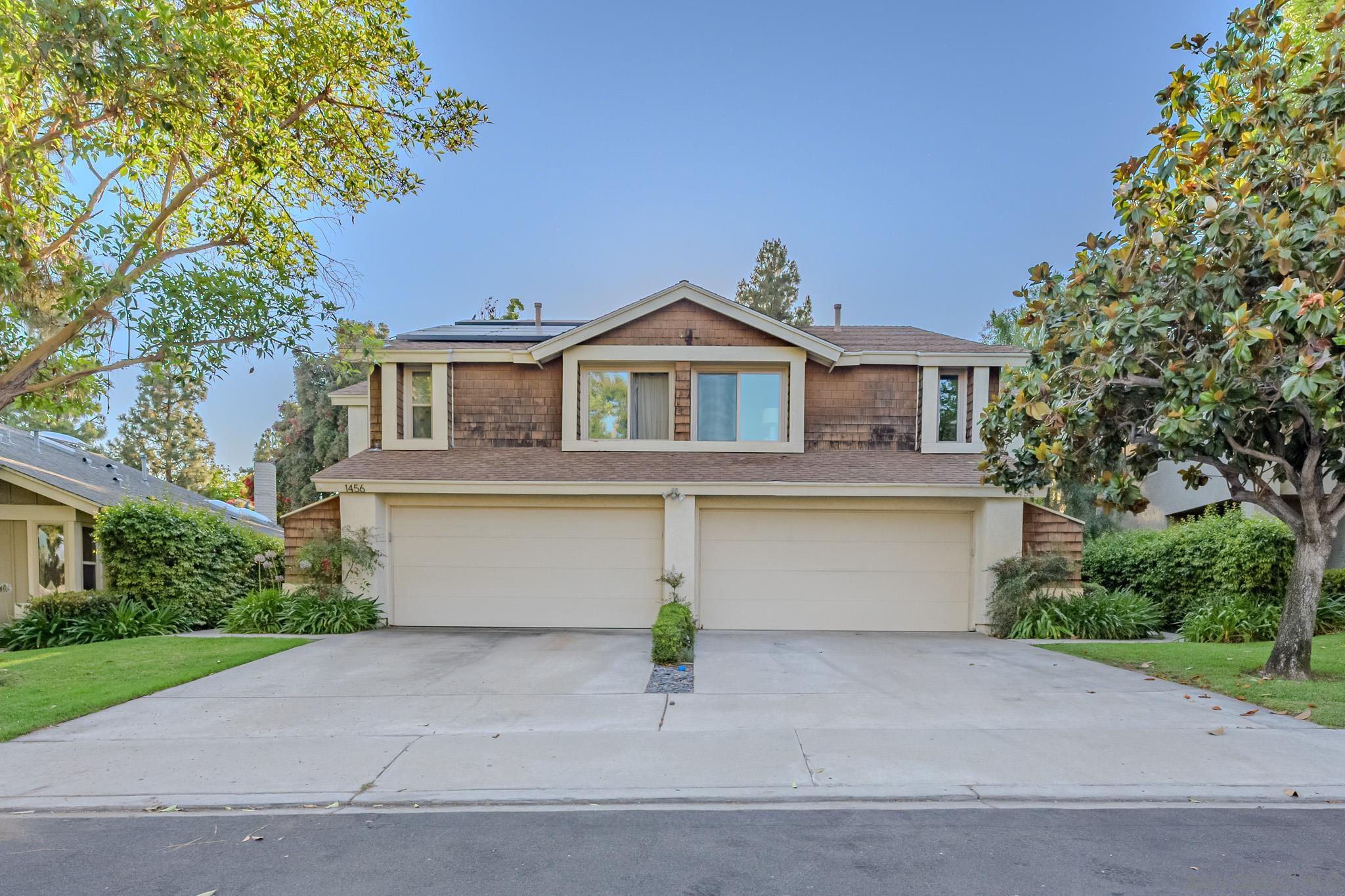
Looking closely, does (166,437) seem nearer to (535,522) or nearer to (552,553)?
(535,522)

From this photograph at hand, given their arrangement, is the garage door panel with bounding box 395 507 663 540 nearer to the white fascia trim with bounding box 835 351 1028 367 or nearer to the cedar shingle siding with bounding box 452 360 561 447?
the cedar shingle siding with bounding box 452 360 561 447

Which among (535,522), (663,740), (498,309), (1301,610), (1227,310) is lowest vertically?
(663,740)

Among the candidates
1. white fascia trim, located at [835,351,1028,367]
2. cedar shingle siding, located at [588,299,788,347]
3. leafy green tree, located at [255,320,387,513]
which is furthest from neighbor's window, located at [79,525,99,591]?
white fascia trim, located at [835,351,1028,367]

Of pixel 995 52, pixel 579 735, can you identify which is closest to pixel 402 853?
pixel 579 735

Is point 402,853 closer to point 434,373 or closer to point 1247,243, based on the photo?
point 1247,243

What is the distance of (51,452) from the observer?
647 inches

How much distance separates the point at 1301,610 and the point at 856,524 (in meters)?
5.40

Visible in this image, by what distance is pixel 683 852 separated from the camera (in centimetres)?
359

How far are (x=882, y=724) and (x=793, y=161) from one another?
→ 63.4ft

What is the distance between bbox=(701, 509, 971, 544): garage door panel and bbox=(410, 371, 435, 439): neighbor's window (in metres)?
5.70

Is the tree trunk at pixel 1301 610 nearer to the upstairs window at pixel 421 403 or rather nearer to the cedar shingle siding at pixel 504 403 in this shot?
the cedar shingle siding at pixel 504 403

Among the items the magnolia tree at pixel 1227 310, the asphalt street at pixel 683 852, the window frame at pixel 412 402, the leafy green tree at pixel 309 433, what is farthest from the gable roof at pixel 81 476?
the magnolia tree at pixel 1227 310

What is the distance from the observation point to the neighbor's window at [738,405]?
39.9ft

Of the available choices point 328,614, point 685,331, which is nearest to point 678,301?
point 685,331
